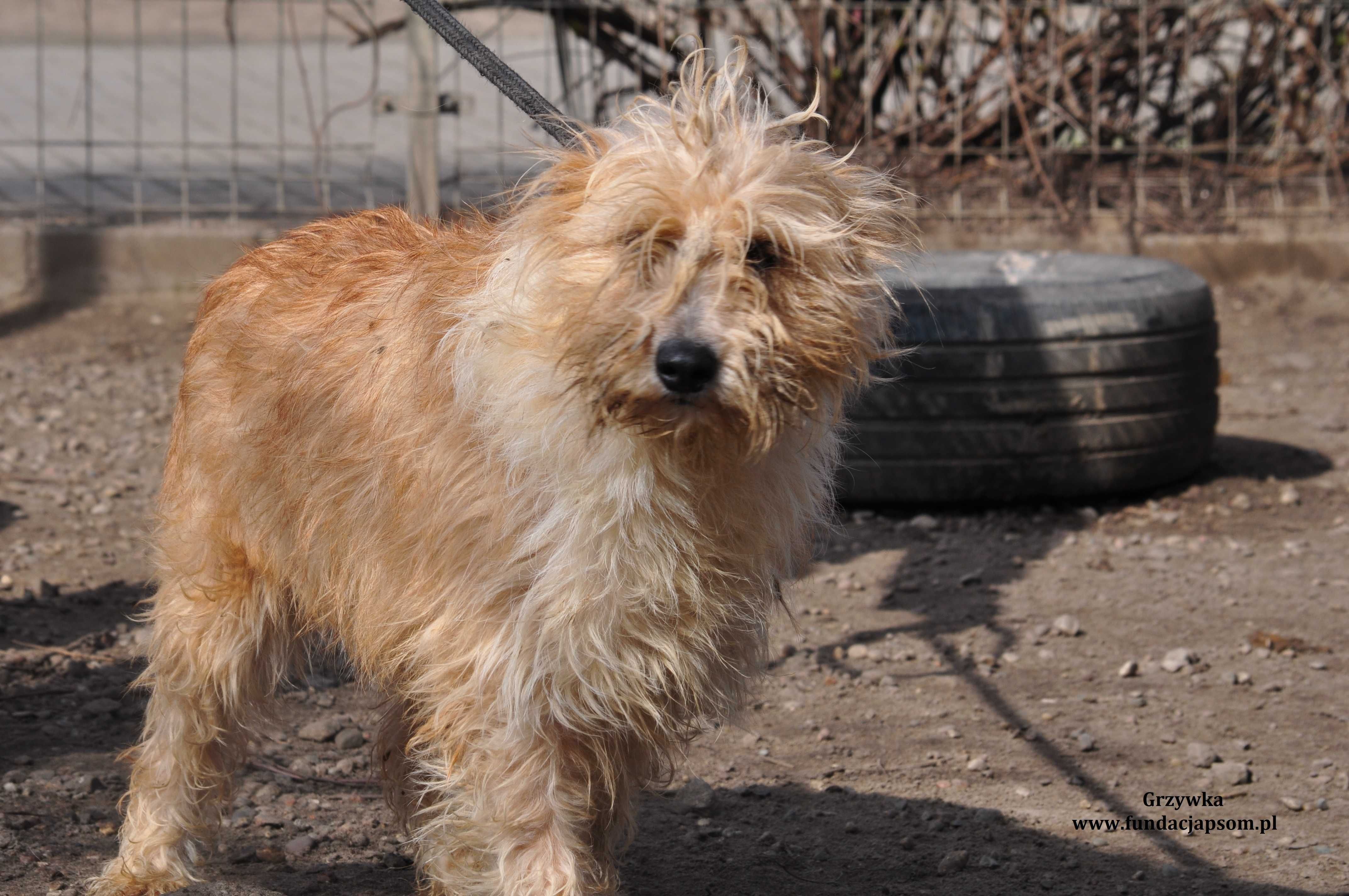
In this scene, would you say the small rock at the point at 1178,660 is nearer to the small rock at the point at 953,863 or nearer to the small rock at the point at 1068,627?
the small rock at the point at 1068,627

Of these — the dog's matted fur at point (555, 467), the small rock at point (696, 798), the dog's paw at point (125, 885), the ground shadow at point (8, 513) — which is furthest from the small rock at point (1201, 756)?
the ground shadow at point (8, 513)

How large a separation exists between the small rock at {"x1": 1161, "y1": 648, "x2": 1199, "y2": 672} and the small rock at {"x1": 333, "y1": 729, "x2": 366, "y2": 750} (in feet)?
8.91

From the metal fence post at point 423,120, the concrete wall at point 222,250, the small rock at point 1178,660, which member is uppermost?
the metal fence post at point 423,120

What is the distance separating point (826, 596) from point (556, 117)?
9.57 feet

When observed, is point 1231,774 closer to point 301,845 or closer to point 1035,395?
point 1035,395

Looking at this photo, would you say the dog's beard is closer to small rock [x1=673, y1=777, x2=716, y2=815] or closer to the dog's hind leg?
the dog's hind leg

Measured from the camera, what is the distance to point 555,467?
246cm

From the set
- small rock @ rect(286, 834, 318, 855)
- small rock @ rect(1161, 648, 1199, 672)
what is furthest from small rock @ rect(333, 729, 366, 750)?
small rock @ rect(1161, 648, 1199, 672)

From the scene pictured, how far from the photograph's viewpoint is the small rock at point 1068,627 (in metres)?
4.89

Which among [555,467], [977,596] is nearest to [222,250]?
[977,596]

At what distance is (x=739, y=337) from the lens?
2.21 meters

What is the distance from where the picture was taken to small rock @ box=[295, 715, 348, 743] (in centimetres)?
418

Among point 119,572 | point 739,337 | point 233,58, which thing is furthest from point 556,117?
point 233,58

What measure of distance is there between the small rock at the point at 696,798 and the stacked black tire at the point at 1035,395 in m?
2.00
